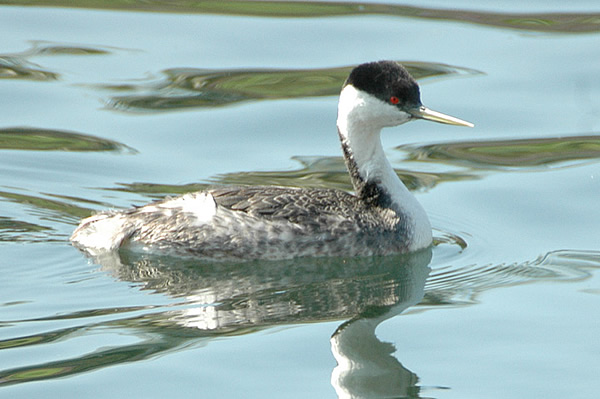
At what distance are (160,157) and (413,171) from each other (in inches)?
95.4

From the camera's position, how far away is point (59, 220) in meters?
10.0

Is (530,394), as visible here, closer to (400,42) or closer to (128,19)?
(400,42)

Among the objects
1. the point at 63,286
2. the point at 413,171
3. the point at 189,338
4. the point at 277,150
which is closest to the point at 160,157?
the point at 277,150

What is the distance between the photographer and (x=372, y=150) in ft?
31.9

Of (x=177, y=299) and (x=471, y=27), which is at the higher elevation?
(x=471, y=27)

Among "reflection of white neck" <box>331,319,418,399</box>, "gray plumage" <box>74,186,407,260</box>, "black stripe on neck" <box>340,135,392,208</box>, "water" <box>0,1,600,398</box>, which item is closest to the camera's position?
"reflection of white neck" <box>331,319,418,399</box>

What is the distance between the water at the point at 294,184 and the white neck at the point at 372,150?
0.32 meters

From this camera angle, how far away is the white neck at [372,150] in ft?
31.0

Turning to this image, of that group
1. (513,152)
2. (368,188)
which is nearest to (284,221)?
(368,188)

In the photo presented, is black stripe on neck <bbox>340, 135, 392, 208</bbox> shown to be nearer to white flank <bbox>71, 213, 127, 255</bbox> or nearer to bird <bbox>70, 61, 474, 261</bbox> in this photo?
bird <bbox>70, 61, 474, 261</bbox>

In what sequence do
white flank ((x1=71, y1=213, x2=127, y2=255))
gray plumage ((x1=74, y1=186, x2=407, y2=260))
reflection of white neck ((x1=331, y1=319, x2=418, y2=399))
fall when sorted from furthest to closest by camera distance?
white flank ((x1=71, y1=213, x2=127, y2=255)) → gray plumage ((x1=74, y1=186, x2=407, y2=260)) → reflection of white neck ((x1=331, y1=319, x2=418, y2=399))

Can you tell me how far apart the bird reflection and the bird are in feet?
0.33

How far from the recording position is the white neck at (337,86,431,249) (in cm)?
946

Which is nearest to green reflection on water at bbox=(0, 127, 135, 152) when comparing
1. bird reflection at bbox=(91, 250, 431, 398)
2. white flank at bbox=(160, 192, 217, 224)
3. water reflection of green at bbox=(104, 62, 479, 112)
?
water reflection of green at bbox=(104, 62, 479, 112)
